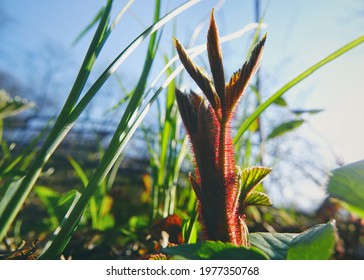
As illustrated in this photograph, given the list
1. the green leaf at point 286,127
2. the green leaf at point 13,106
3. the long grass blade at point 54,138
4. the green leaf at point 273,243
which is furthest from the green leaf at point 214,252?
the green leaf at point 13,106

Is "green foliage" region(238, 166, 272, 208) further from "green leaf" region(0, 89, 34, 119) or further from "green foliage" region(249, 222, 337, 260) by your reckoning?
"green leaf" region(0, 89, 34, 119)

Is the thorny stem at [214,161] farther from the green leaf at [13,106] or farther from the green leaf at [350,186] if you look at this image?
the green leaf at [13,106]

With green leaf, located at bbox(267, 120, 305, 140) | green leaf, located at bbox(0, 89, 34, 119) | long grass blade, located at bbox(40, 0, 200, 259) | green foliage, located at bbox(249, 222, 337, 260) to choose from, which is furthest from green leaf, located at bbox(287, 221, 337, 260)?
green leaf, located at bbox(0, 89, 34, 119)
